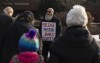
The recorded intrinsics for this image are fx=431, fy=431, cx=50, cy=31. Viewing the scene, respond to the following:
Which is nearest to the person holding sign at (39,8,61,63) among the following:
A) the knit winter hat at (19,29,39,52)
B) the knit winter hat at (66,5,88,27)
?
the knit winter hat at (66,5,88,27)

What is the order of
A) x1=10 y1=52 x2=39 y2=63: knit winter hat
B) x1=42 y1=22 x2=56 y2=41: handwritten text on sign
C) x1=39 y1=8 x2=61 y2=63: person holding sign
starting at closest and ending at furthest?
x1=10 y1=52 x2=39 y2=63: knit winter hat < x1=39 y1=8 x2=61 y2=63: person holding sign < x1=42 y1=22 x2=56 y2=41: handwritten text on sign

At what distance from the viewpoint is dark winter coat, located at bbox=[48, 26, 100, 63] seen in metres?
5.66

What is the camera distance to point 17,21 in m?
7.26

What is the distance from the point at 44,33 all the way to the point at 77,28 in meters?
6.27

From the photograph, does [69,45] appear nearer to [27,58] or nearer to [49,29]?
[27,58]

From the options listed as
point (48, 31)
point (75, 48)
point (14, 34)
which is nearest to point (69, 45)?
point (75, 48)

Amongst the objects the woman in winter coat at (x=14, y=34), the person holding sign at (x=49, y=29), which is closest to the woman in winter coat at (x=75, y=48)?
the woman in winter coat at (x=14, y=34)

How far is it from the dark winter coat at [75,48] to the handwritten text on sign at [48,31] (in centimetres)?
569

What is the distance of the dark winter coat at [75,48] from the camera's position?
5.66m

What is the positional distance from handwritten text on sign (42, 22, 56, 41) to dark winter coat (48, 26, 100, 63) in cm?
569

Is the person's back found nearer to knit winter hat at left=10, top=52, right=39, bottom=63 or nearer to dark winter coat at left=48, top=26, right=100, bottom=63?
knit winter hat at left=10, top=52, right=39, bottom=63

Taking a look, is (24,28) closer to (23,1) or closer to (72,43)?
(72,43)

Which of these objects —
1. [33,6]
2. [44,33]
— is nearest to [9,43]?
[44,33]

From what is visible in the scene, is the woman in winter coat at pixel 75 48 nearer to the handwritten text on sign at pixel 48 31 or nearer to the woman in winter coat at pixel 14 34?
the woman in winter coat at pixel 14 34
